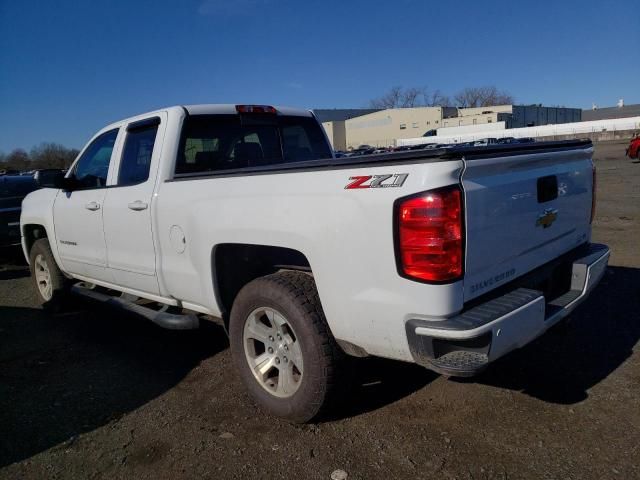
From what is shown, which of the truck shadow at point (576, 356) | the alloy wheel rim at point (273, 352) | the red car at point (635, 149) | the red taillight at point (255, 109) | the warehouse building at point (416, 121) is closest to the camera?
the alloy wheel rim at point (273, 352)

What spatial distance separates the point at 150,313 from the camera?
3.85m

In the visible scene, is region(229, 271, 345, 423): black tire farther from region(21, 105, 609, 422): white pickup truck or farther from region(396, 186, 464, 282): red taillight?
region(396, 186, 464, 282): red taillight

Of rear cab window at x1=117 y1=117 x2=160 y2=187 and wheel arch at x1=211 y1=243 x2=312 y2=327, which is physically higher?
rear cab window at x1=117 y1=117 x2=160 y2=187

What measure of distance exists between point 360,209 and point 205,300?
153 cm

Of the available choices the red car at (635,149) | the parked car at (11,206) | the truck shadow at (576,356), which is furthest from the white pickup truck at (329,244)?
the red car at (635,149)

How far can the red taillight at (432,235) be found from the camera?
219 centimetres

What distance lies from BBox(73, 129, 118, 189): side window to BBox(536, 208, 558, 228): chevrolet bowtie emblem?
3573 millimetres

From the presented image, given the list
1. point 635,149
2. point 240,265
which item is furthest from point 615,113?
point 240,265

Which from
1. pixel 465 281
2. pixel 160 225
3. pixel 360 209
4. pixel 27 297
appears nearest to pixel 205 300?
pixel 160 225

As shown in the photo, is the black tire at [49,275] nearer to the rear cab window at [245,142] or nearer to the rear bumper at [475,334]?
the rear cab window at [245,142]

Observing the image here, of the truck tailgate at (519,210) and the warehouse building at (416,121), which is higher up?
the warehouse building at (416,121)

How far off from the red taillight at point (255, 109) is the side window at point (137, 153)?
29.0 inches

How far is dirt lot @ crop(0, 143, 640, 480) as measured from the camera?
8.45 feet

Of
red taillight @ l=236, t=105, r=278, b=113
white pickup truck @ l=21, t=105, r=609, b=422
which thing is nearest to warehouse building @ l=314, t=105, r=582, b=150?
red taillight @ l=236, t=105, r=278, b=113
